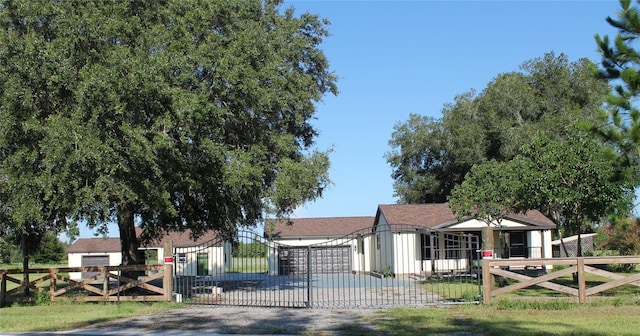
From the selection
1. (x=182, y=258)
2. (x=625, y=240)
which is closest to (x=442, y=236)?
(x=625, y=240)

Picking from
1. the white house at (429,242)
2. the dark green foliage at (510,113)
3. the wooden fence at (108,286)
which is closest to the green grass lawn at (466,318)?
the wooden fence at (108,286)

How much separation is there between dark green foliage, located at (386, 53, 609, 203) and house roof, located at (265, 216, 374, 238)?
7098 millimetres

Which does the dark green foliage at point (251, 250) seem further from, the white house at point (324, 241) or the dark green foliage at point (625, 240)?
the dark green foliage at point (625, 240)

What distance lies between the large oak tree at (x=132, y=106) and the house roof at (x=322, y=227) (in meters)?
22.6

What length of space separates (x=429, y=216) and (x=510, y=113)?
1069 cm

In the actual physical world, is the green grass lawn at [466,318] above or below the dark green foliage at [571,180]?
below

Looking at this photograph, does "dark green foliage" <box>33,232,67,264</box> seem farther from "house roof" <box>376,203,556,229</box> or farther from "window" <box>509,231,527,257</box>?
"window" <box>509,231,527,257</box>

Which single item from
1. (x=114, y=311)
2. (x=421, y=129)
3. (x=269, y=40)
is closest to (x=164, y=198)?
(x=114, y=311)

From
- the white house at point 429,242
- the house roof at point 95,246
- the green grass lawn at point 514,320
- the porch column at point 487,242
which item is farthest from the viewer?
the house roof at point 95,246

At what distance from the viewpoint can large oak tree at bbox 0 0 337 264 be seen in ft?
55.3

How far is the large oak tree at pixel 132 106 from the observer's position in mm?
16844

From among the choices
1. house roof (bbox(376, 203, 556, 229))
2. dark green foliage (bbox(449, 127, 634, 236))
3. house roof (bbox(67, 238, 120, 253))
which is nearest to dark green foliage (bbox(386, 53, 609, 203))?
house roof (bbox(376, 203, 556, 229))

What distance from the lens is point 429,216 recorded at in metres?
36.3

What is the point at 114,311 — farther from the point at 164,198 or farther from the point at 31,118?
the point at 31,118
